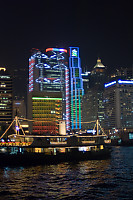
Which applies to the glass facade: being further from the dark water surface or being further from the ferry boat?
the dark water surface

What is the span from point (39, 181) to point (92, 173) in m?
11.3

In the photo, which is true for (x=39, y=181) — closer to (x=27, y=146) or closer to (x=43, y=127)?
(x=27, y=146)

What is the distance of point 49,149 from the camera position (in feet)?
229

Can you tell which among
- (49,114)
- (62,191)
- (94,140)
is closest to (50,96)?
(49,114)

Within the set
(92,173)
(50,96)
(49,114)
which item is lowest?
(92,173)

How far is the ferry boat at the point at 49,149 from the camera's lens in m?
64.4

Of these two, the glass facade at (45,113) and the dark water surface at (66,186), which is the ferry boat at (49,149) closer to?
the dark water surface at (66,186)

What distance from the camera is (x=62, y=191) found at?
34.1m

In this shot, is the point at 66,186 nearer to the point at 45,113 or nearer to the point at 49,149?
the point at 49,149

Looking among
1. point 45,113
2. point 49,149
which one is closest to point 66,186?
point 49,149

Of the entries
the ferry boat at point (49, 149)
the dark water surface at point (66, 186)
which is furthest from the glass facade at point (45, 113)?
the dark water surface at point (66, 186)

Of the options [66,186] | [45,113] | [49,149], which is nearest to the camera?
[66,186]

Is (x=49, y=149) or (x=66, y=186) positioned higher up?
(x=49, y=149)

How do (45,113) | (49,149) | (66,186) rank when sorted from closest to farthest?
(66,186) → (49,149) → (45,113)
